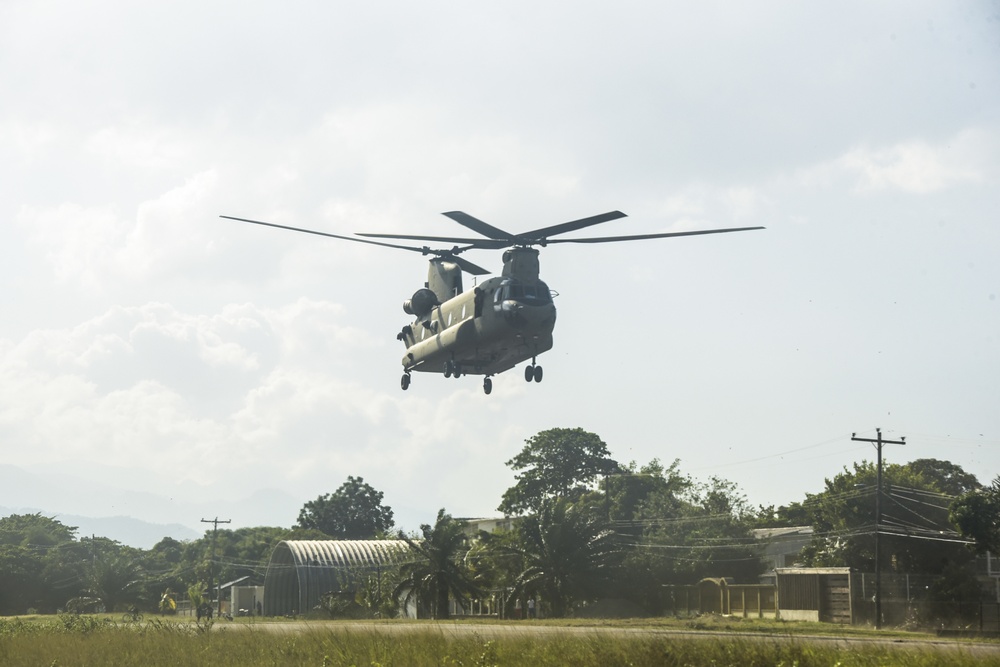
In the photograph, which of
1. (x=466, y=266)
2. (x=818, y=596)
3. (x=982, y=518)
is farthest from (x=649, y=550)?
(x=466, y=266)

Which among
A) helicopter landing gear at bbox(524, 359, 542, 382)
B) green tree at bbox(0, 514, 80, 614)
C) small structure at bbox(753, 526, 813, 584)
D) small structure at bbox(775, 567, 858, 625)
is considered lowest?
green tree at bbox(0, 514, 80, 614)

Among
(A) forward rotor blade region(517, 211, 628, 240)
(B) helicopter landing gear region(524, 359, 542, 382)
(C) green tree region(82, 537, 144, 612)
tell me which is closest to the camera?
(A) forward rotor blade region(517, 211, 628, 240)

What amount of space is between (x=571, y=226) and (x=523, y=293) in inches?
118

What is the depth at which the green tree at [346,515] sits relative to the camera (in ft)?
522

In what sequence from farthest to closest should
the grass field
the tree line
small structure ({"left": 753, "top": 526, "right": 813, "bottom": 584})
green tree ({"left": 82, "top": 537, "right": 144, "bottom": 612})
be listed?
green tree ({"left": 82, "top": 537, "right": 144, "bottom": 612})
small structure ({"left": 753, "top": 526, "right": 813, "bottom": 584})
the tree line
the grass field

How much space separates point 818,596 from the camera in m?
58.6

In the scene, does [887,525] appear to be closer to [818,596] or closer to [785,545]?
[818,596]

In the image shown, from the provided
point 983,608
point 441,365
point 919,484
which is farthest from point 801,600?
point 441,365

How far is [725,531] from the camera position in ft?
260

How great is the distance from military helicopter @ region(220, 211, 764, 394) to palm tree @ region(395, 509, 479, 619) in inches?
1215

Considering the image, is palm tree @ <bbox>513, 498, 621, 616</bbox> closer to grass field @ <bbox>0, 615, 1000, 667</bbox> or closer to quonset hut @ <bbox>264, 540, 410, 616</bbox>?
quonset hut @ <bbox>264, 540, 410, 616</bbox>

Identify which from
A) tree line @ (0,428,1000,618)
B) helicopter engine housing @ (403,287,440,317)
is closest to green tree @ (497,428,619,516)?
tree line @ (0,428,1000,618)

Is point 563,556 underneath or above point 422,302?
underneath

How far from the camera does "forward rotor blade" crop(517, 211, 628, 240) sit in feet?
103
